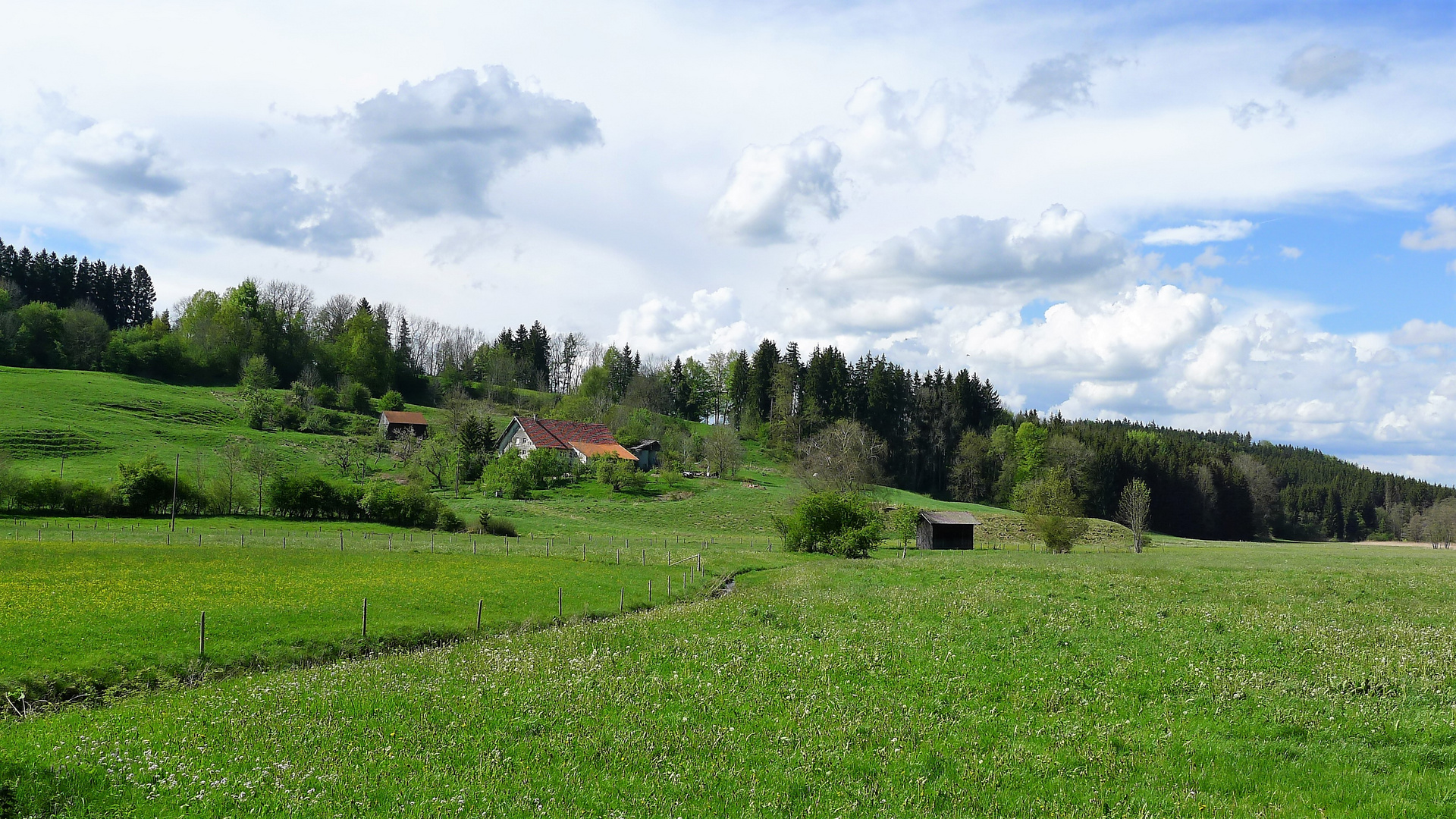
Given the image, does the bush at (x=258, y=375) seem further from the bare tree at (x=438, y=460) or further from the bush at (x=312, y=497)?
the bush at (x=312, y=497)

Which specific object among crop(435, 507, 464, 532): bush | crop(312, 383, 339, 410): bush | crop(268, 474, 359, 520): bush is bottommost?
crop(435, 507, 464, 532): bush

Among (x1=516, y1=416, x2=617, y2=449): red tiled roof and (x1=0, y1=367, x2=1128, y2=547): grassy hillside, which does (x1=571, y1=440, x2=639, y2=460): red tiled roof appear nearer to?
(x1=516, y1=416, x2=617, y2=449): red tiled roof

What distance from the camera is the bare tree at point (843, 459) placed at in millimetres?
98050

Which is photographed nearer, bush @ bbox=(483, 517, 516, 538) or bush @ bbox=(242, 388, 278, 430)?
bush @ bbox=(483, 517, 516, 538)

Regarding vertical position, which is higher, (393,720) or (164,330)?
(164,330)

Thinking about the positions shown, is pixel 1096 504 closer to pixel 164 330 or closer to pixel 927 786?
pixel 927 786

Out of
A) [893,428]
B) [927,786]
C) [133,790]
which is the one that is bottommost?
[133,790]

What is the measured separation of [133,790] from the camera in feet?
35.9

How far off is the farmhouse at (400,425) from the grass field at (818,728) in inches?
5038

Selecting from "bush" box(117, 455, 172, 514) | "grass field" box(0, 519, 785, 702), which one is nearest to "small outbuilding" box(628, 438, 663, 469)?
"bush" box(117, 455, 172, 514)

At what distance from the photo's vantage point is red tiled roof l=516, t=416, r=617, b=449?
127500mm

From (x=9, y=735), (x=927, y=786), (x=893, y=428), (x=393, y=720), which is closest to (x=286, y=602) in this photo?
(x=9, y=735)

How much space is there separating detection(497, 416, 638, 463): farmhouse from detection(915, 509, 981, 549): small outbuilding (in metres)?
51.3

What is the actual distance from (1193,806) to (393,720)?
12.6 metres
